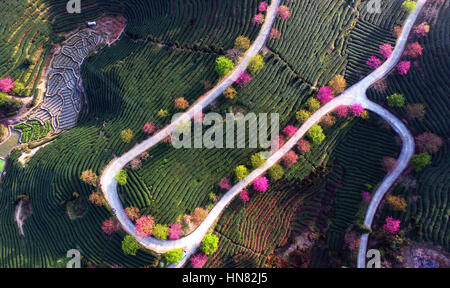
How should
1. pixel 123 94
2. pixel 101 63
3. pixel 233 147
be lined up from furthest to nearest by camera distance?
pixel 101 63 → pixel 123 94 → pixel 233 147

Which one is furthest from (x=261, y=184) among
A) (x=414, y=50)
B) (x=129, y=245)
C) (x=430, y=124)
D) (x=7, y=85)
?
(x=7, y=85)

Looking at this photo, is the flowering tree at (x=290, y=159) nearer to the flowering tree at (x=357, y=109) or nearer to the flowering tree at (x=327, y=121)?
the flowering tree at (x=327, y=121)

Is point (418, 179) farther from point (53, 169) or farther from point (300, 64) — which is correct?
point (53, 169)

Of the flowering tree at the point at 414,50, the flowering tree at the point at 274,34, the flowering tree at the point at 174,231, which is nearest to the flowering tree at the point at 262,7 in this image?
the flowering tree at the point at 274,34

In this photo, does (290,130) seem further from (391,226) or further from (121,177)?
(121,177)

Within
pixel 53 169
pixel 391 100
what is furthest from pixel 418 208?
pixel 53 169
